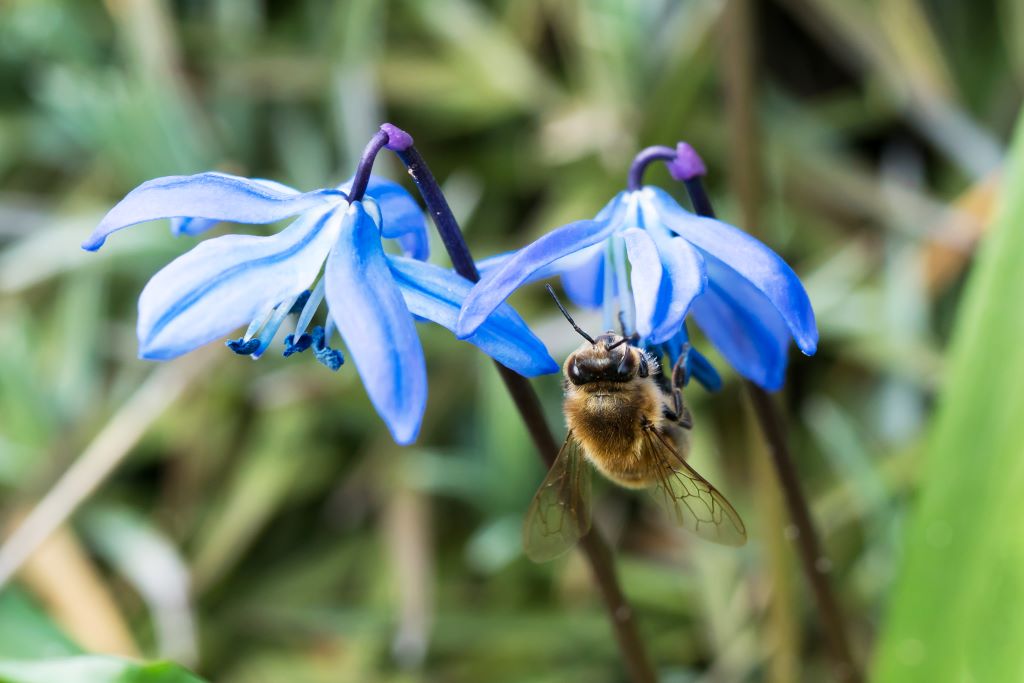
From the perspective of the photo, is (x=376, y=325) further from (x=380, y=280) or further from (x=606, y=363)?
(x=606, y=363)

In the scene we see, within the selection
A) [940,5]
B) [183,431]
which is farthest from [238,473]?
[940,5]

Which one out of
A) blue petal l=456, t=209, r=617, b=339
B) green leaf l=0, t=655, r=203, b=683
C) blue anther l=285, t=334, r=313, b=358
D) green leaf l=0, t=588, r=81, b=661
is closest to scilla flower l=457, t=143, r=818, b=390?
blue petal l=456, t=209, r=617, b=339

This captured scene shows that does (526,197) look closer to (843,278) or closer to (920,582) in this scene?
(843,278)

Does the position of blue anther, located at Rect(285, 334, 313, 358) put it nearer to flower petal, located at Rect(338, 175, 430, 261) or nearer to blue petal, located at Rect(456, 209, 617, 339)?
flower petal, located at Rect(338, 175, 430, 261)

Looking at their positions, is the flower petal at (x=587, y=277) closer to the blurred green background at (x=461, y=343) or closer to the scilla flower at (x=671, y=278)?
the scilla flower at (x=671, y=278)

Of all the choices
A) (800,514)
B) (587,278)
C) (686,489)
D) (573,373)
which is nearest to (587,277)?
(587,278)

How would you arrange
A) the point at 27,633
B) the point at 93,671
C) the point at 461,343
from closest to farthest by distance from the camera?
the point at 93,671 < the point at 27,633 < the point at 461,343
